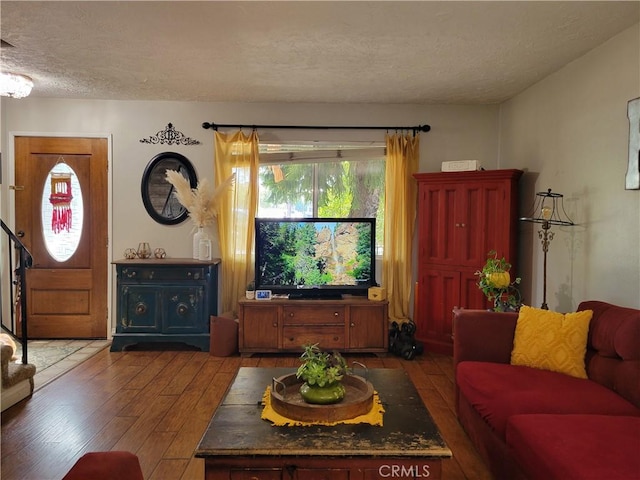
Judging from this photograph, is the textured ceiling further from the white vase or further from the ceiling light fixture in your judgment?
the white vase

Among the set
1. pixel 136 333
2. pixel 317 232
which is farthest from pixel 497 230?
pixel 136 333

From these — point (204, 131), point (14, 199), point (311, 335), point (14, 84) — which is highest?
point (14, 84)

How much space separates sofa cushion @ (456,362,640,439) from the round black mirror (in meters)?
3.37

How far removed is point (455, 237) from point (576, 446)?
9.07ft

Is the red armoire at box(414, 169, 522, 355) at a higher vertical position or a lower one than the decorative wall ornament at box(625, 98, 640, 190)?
lower

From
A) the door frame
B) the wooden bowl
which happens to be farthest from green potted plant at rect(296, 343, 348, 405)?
the door frame

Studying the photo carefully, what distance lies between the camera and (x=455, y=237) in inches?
169

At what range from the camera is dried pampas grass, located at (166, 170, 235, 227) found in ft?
14.7

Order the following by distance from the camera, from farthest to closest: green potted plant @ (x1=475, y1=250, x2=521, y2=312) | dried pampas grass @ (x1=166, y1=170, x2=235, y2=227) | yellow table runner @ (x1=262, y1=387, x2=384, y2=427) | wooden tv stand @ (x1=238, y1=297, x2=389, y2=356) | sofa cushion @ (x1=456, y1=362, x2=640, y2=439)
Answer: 1. dried pampas grass @ (x1=166, y1=170, x2=235, y2=227)
2. wooden tv stand @ (x1=238, y1=297, x2=389, y2=356)
3. green potted plant @ (x1=475, y1=250, x2=521, y2=312)
4. sofa cushion @ (x1=456, y1=362, x2=640, y2=439)
5. yellow table runner @ (x1=262, y1=387, x2=384, y2=427)

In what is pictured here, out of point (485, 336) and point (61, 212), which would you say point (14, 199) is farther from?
point (485, 336)

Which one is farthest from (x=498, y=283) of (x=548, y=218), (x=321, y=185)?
(x=321, y=185)

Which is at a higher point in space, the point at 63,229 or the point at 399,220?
the point at 399,220

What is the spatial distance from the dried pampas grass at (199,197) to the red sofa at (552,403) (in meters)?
2.68

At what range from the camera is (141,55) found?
336 centimetres
